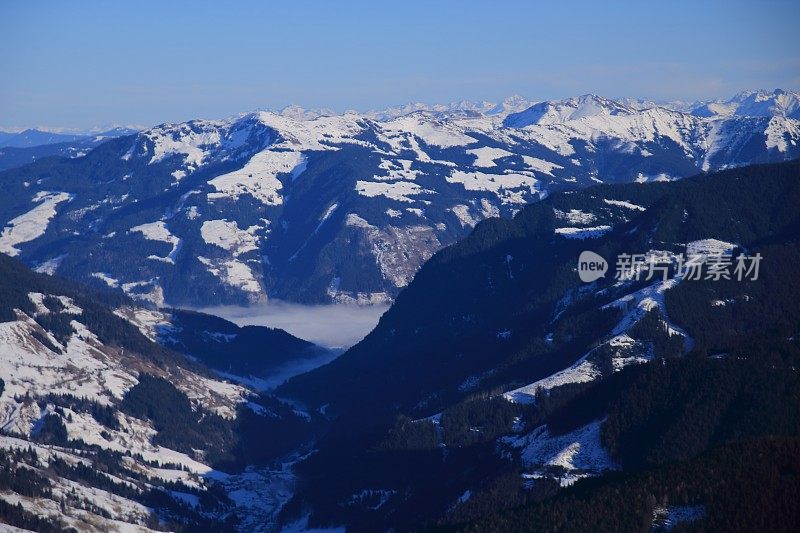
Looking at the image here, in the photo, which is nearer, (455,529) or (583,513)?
(583,513)

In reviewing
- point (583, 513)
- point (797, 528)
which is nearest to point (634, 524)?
point (583, 513)

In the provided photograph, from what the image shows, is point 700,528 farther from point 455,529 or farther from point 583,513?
point 455,529

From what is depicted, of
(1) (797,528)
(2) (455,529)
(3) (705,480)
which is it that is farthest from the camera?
(2) (455,529)

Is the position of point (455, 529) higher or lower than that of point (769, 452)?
lower

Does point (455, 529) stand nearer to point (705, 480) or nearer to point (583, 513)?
point (583, 513)

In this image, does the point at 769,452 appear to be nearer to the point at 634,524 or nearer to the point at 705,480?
the point at 705,480

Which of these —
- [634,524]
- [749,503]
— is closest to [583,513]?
[634,524]

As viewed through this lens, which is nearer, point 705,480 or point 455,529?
point 705,480

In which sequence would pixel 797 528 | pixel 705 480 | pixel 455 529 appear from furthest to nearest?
pixel 455 529, pixel 705 480, pixel 797 528
